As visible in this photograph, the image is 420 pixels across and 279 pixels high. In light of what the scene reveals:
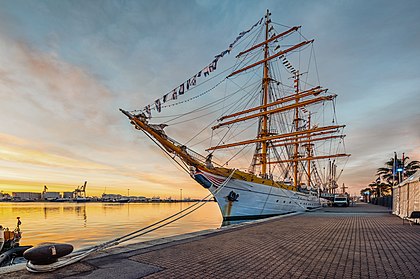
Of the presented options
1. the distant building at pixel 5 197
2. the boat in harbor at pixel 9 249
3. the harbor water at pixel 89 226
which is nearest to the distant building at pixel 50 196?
the distant building at pixel 5 197

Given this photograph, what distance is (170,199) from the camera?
185125 mm

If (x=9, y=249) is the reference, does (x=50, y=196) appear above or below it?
below

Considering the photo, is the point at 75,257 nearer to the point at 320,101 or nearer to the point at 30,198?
the point at 320,101

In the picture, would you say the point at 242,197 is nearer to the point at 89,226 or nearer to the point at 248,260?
the point at 248,260

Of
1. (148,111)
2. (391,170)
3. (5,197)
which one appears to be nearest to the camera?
(148,111)

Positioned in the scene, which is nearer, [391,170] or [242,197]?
[242,197]

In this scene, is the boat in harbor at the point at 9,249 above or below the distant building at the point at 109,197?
above

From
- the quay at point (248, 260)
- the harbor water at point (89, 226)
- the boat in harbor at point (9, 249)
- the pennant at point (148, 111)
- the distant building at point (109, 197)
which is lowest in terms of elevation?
the distant building at point (109, 197)

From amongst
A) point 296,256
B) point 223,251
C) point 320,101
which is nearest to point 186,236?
point 223,251

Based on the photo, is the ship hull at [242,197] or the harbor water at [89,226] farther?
the ship hull at [242,197]

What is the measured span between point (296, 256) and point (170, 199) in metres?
186

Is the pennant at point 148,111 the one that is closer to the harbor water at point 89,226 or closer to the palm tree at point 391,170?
the harbor water at point 89,226

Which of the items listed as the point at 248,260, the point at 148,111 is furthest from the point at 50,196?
the point at 248,260

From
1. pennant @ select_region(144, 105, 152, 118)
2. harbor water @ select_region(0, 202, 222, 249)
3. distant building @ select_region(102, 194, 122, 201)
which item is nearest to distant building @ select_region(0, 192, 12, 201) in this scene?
distant building @ select_region(102, 194, 122, 201)
